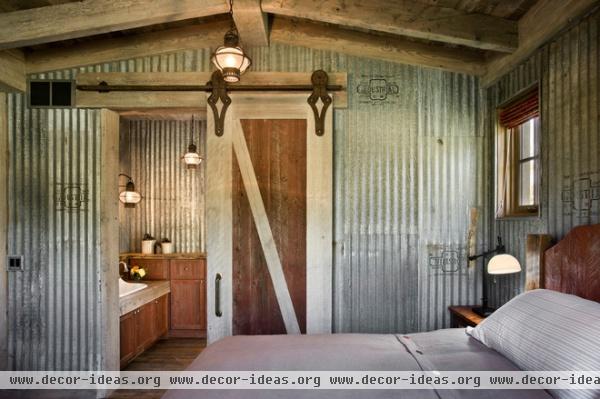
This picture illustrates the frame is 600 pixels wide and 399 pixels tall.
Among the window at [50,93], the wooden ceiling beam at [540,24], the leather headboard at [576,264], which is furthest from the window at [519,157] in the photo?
the window at [50,93]

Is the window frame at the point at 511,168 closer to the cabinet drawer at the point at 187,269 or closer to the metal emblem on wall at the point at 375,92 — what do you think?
the metal emblem on wall at the point at 375,92

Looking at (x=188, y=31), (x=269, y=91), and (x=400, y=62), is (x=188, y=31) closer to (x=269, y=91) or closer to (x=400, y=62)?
(x=269, y=91)

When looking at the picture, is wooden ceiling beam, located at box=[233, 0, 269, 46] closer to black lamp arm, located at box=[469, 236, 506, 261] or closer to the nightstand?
black lamp arm, located at box=[469, 236, 506, 261]

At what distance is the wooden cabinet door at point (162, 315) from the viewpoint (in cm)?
464

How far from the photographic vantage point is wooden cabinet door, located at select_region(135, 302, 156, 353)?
4.11m

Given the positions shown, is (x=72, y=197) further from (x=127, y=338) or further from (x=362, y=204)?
(x=362, y=204)

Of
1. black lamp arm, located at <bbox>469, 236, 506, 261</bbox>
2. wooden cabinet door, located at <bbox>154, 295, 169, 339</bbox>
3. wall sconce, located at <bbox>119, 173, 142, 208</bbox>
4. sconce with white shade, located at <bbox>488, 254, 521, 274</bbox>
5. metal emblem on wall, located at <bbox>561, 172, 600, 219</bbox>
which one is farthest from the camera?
wall sconce, located at <bbox>119, 173, 142, 208</bbox>

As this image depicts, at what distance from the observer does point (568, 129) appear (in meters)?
2.12

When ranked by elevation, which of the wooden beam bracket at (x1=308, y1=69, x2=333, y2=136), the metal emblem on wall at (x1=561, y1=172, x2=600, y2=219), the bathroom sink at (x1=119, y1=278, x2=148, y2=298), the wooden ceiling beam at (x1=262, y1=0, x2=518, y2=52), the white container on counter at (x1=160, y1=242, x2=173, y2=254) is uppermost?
the wooden ceiling beam at (x1=262, y1=0, x2=518, y2=52)

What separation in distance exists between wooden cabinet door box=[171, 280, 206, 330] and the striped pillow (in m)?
3.96

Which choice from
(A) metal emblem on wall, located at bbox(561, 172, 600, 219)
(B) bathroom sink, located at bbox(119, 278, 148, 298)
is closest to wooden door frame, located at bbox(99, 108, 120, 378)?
(B) bathroom sink, located at bbox(119, 278, 148, 298)

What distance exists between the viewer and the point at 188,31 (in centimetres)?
308

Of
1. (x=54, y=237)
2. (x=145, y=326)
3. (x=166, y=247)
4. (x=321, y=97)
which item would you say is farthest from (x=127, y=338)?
(x=321, y=97)

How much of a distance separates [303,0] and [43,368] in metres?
3.91
